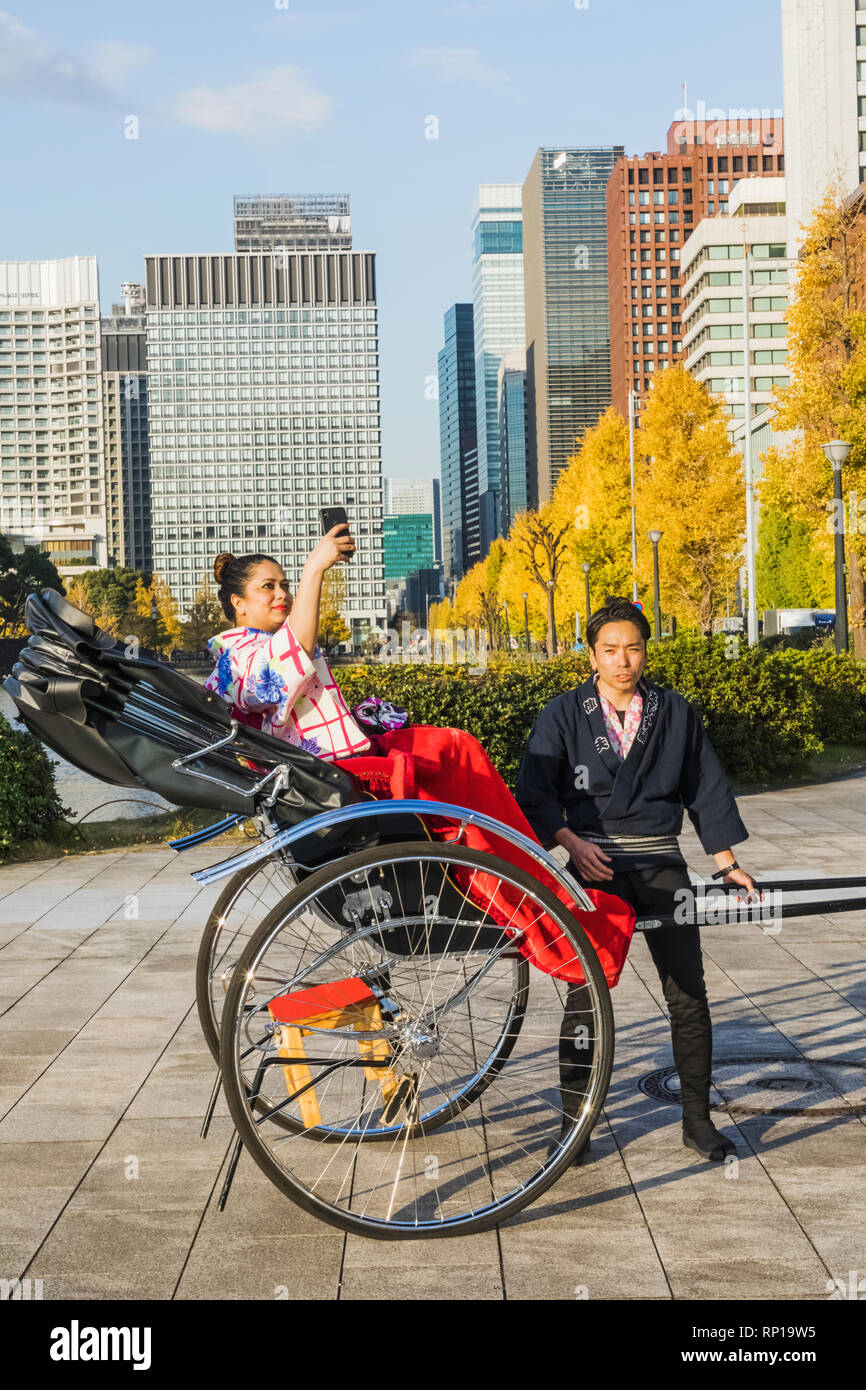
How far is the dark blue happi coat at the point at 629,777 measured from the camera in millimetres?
4180

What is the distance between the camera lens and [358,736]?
409 centimetres

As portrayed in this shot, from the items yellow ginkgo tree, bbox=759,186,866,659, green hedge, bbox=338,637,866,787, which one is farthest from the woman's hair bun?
yellow ginkgo tree, bbox=759,186,866,659

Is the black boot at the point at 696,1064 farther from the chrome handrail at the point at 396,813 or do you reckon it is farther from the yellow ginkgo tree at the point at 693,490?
the yellow ginkgo tree at the point at 693,490

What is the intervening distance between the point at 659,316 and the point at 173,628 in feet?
189

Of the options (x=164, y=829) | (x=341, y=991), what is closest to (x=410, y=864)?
(x=341, y=991)

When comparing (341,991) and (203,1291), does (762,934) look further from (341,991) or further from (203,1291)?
(203,1291)

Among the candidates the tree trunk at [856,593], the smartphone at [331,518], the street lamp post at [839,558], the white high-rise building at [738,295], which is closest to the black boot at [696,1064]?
the smartphone at [331,518]

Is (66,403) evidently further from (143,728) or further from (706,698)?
(143,728)

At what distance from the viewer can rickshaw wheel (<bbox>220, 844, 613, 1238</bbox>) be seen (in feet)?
11.6

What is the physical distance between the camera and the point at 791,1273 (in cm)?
330

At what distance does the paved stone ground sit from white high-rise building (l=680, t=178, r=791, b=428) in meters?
87.2

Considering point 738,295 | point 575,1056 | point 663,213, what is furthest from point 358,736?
point 663,213

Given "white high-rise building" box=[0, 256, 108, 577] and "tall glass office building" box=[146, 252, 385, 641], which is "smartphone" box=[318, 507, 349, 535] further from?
"white high-rise building" box=[0, 256, 108, 577]

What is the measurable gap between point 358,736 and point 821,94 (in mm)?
85606
